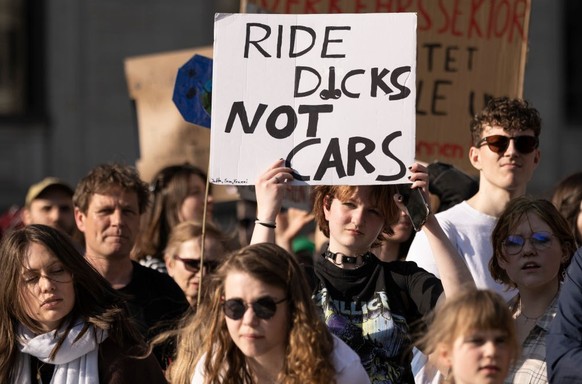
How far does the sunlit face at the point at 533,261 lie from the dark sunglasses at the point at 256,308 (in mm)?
1093

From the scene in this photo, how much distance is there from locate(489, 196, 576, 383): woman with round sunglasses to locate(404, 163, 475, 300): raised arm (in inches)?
10.5

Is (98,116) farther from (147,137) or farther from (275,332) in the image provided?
(275,332)

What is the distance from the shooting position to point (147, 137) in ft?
31.9

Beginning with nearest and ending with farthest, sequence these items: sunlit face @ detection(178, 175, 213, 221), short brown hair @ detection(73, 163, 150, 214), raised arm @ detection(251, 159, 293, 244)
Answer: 1. raised arm @ detection(251, 159, 293, 244)
2. short brown hair @ detection(73, 163, 150, 214)
3. sunlit face @ detection(178, 175, 213, 221)

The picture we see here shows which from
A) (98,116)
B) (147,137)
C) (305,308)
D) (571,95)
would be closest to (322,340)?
(305,308)

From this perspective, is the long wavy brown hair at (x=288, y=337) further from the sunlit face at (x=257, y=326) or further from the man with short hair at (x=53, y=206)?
the man with short hair at (x=53, y=206)

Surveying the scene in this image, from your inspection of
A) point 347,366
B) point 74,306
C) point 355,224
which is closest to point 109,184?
point 74,306

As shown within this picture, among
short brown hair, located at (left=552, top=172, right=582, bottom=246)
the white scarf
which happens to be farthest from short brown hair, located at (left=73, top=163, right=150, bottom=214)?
short brown hair, located at (left=552, top=172, right=582, bottom=246)

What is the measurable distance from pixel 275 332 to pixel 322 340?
0.15m

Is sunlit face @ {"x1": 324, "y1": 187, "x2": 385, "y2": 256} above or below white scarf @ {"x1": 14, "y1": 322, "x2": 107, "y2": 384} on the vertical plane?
above

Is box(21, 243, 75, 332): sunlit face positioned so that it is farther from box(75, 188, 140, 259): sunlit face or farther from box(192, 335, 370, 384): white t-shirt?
box(75, 188, 140, 259): sunlit face

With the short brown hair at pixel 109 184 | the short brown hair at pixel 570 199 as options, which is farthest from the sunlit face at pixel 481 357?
the short brown hair at pixel 109 184

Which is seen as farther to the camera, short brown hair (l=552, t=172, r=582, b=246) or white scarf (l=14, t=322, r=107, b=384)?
short brown hair (l=552, t=172, r=582, b=246)

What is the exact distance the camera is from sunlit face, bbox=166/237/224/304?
729 cm
